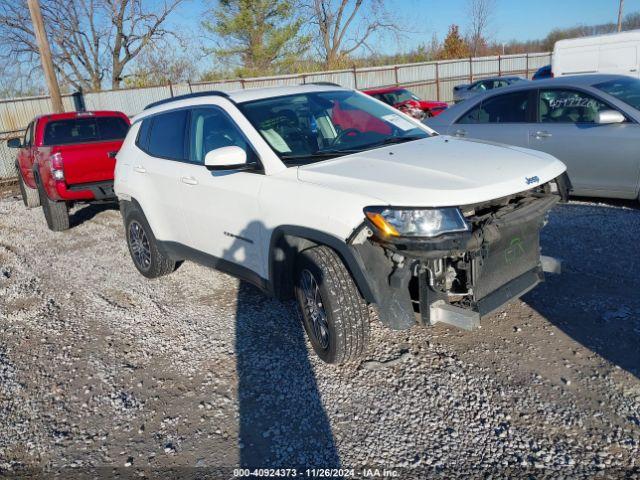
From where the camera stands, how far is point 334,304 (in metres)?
3.20

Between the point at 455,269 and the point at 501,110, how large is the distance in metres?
4.50

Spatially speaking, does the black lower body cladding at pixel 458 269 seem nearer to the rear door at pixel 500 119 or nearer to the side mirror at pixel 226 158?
the side mirror at pixel 226 158

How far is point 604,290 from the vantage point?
4227 millimetres

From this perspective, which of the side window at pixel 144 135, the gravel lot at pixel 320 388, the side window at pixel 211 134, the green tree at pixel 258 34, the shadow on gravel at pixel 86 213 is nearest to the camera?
the gravel lot at pixel 320 388

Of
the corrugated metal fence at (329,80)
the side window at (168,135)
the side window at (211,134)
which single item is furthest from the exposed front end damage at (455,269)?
the corrugated metal fence at (329,80)

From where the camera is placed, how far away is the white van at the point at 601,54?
527 inches

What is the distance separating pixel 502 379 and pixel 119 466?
2256mm

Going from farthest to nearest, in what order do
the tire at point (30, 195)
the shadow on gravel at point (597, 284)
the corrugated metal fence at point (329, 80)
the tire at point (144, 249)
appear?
the corrugated metal fence at point (329, 80)
the tire at point (30, 195)
the tire at point (144, 249)
the shadow on gravel at point (597, 284)

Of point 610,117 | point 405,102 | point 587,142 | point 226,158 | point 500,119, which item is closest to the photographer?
point 226,158

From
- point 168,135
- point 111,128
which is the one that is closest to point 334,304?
point 168,135

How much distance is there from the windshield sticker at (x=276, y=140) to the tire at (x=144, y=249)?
198 centimetres

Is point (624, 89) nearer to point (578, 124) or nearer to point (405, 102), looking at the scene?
point (578, 124)

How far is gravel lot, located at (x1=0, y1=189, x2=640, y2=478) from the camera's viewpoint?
9.10 feet

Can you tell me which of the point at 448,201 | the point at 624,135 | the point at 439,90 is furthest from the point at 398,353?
the point at 439,90
